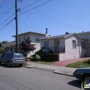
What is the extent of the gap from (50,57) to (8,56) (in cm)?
760

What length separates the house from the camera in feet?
79.2

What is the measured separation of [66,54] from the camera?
24.1 meters

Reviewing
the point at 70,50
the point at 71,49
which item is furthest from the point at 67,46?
the point at 71,49

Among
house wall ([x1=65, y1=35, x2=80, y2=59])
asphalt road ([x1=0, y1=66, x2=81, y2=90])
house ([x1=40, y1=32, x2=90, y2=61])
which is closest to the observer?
asphalt road ([x1=0, y1=66, x2=81, y2=90])

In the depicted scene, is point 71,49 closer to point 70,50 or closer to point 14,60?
point 70,50

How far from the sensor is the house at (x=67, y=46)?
79.2ft

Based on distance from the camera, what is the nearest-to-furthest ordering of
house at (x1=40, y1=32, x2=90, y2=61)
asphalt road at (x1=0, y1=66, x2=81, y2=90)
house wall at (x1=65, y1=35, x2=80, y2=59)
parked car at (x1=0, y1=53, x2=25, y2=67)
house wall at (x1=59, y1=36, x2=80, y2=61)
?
1. asphalt road at (x1=0, y1=66, x2=81, y2=90)
2. parked car at (x1=0, y1=53, x2=25, y2=67)
3. house wall at (x1=59, y1=36, x2=80, y2=61)
4. house at (x1=40, y1=32, x2=90, y2=61)
5. house wall at (x1=65, y1=35, x2=80, y2=59)

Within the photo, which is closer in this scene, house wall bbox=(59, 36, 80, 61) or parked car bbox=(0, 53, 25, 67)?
parked car bbox=(0, 53, 25, 67)

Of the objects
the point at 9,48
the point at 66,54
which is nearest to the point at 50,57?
the point at 66,54

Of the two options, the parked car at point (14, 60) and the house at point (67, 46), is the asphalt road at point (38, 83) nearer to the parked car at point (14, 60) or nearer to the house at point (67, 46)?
the parked car at point (14, 60)

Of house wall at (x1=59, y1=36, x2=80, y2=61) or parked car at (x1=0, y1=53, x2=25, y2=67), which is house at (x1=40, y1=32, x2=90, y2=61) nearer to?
house wall at (x1=59, y1=36, x2=80, y2=61)

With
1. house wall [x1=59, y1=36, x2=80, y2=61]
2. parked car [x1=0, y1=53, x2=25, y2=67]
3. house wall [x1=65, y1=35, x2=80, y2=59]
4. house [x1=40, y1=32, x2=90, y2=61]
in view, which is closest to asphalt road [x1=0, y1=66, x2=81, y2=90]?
parked car [x1=0, y1=53, x2=25, y2=67]

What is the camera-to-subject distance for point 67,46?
2461 cm

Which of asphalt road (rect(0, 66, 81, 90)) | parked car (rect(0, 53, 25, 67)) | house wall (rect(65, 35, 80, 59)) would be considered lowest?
asphalt road (rect(0, 66, 81, 90))
